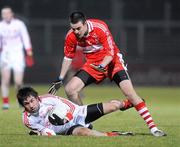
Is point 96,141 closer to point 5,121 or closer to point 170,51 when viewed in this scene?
point 5,121

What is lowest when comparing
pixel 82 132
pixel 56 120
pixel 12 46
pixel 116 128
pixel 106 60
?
pixel 116 128

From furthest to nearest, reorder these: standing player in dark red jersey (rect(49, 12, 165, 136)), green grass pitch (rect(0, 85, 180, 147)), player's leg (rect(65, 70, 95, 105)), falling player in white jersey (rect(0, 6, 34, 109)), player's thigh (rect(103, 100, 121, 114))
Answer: falling player in white jersey (rect(0, 6, 34, 109)) → player's leg (rect(65, 70, 95, 105)) → standing player in dark red jersey (rect(49, 12, 165, 136)) → player's thigh (rect(103, 100, 121, 114)) → green grass pitch (rect(0, 85, 180, 147))

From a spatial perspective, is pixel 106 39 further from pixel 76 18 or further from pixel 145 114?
pixel 145 114

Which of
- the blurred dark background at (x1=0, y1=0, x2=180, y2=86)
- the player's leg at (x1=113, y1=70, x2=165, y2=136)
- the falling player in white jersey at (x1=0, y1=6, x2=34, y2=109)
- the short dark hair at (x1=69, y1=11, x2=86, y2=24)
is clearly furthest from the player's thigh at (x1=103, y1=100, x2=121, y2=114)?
the blurred dark background at (x1=0, y1=0, x2=180, y2=86)

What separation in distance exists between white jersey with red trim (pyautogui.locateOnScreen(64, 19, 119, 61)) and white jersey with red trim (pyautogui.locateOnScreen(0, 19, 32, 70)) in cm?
655

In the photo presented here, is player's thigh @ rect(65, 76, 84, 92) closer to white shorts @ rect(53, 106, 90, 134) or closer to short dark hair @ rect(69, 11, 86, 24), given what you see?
white shorts @ rect(53, 106, 90, 134)

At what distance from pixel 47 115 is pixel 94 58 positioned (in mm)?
1831

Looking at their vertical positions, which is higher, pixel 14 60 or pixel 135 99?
pixel 135 99

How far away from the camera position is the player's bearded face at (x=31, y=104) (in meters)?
10.9

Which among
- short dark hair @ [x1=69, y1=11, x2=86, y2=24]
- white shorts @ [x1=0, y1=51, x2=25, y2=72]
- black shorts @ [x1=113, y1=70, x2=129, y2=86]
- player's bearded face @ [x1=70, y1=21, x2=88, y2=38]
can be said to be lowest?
white shorts @ [x1=0, y1=51, x2=25, y2=72]

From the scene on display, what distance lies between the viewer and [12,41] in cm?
1920

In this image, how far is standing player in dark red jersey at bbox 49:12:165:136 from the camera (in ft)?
39.0

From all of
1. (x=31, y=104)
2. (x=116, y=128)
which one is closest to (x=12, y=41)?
(x=116, y=128)

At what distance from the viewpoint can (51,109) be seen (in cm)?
1111
